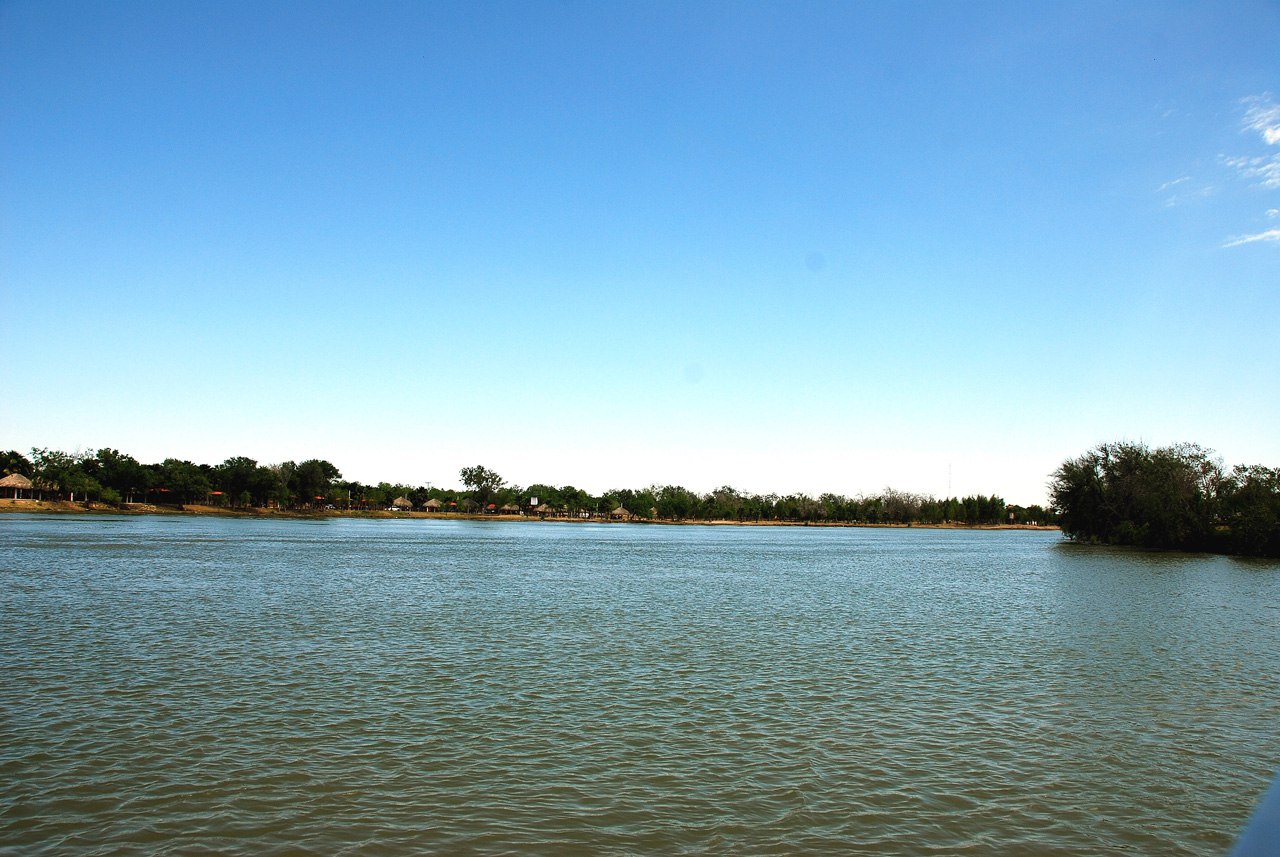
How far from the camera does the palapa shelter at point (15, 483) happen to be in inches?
5011

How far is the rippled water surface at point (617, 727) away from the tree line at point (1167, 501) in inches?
1901

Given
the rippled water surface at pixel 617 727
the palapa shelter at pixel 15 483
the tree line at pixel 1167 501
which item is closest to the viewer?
the rippled water surface at pixel 617 727

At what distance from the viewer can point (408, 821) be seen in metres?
9.40

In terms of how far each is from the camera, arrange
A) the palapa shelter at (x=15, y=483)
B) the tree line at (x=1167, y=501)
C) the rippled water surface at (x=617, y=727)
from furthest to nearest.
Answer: the palapa shelter at (x=15, y=483) < the tree line at (x=1167, y=501) < the rippled water surface at (x=617, y=727)

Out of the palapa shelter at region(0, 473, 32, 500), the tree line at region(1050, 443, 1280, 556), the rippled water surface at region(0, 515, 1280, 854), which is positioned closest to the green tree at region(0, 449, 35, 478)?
the palapa shelter at region(0, 473, 32, 500)

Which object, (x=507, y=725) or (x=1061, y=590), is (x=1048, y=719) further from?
(x=1061, y=590)

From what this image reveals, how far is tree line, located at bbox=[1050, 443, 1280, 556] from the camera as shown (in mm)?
67500

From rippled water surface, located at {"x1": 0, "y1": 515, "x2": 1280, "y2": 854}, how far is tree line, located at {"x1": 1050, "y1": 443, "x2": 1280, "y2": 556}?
48275 millimetres

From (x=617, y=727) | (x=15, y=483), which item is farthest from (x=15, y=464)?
(x=617, y=727)

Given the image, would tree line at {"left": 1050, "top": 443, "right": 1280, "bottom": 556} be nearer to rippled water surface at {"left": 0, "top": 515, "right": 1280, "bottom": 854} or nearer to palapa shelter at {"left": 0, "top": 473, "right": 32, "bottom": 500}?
rippled water surface at {"left": 0, "top": 515, "right": 1280, "bottom": 854}

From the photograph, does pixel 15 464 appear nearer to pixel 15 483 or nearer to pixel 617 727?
pixel 15 483

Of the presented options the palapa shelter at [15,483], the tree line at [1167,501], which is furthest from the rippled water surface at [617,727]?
the palapa shelter at [15,483]

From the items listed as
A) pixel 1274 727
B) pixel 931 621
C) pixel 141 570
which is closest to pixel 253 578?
pixel 141 570

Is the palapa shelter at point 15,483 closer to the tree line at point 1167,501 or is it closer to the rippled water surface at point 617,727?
the rippled water surface at point 617,727
